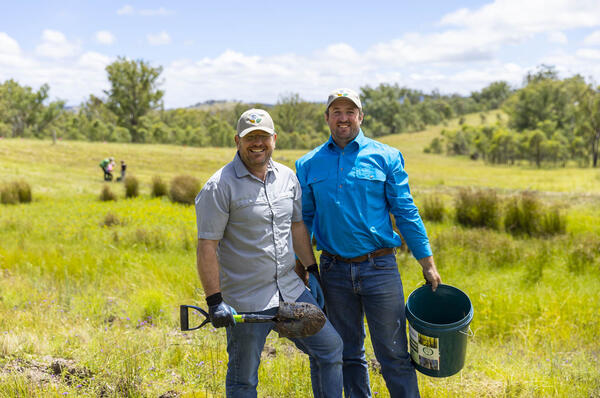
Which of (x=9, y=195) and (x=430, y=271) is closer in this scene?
(x=430, y=271)

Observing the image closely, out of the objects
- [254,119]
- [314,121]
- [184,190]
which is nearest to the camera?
[254,119]

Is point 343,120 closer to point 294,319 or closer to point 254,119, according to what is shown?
point 254,119

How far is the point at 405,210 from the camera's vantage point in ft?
10.5

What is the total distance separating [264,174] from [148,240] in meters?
7.33

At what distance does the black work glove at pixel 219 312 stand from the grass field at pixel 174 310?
2.84ft

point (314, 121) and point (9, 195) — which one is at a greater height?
point (314, 121)

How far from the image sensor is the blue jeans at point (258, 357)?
2707 mm

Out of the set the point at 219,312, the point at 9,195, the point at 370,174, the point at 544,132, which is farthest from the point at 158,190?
the point at 544,132

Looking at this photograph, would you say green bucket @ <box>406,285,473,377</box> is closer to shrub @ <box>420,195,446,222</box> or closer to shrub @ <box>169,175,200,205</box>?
shrub @ <box>420,195,446,222</box>

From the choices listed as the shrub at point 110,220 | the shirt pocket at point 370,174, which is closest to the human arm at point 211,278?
the shirt pocket at point 370,174

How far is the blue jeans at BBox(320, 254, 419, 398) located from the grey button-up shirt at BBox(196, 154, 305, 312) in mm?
460

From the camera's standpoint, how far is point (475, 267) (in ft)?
27.3

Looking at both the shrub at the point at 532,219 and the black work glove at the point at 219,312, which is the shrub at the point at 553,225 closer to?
the shrub at the point at 532,219

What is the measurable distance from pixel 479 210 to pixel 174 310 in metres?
8.52
